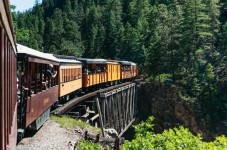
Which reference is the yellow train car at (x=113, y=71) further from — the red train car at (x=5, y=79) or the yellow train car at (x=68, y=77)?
the red train car at (x=5, y=79)

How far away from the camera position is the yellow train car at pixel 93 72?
2983 centimetres

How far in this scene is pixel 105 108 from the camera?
29109 millimetres

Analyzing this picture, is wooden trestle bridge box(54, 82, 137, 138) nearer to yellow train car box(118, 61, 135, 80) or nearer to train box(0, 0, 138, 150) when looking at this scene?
train box(0, 0, 138, 150)

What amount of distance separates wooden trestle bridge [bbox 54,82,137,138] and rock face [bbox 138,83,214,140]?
17.3ft

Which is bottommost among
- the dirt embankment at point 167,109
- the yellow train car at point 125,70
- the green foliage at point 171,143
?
the dirt embankment at point 167,109

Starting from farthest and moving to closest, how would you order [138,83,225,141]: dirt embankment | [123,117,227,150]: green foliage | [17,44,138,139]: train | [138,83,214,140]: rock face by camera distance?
[138,83,214,140]: rock face → [138,83,225,141]: dirt embankment → [17,44,138,139]: train → [123,117,227,150]: green foliage

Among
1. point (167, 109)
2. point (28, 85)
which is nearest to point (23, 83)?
point (28, 85)

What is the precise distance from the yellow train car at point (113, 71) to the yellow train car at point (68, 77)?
8920 mm

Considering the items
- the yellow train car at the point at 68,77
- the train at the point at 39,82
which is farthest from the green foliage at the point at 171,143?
Answer: the yellow train car at the point at 68,77

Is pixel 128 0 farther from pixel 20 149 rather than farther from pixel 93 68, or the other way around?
pixel 20 149

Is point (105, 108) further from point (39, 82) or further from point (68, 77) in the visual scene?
point (39, 82)

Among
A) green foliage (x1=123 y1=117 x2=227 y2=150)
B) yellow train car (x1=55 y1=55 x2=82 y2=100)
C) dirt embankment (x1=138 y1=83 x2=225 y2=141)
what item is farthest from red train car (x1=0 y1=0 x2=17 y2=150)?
dirt embankment (x1=138 y1=83 x2=225 y2=141)

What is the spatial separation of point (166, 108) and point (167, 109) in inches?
9.6

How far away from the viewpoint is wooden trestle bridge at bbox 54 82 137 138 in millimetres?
24141
